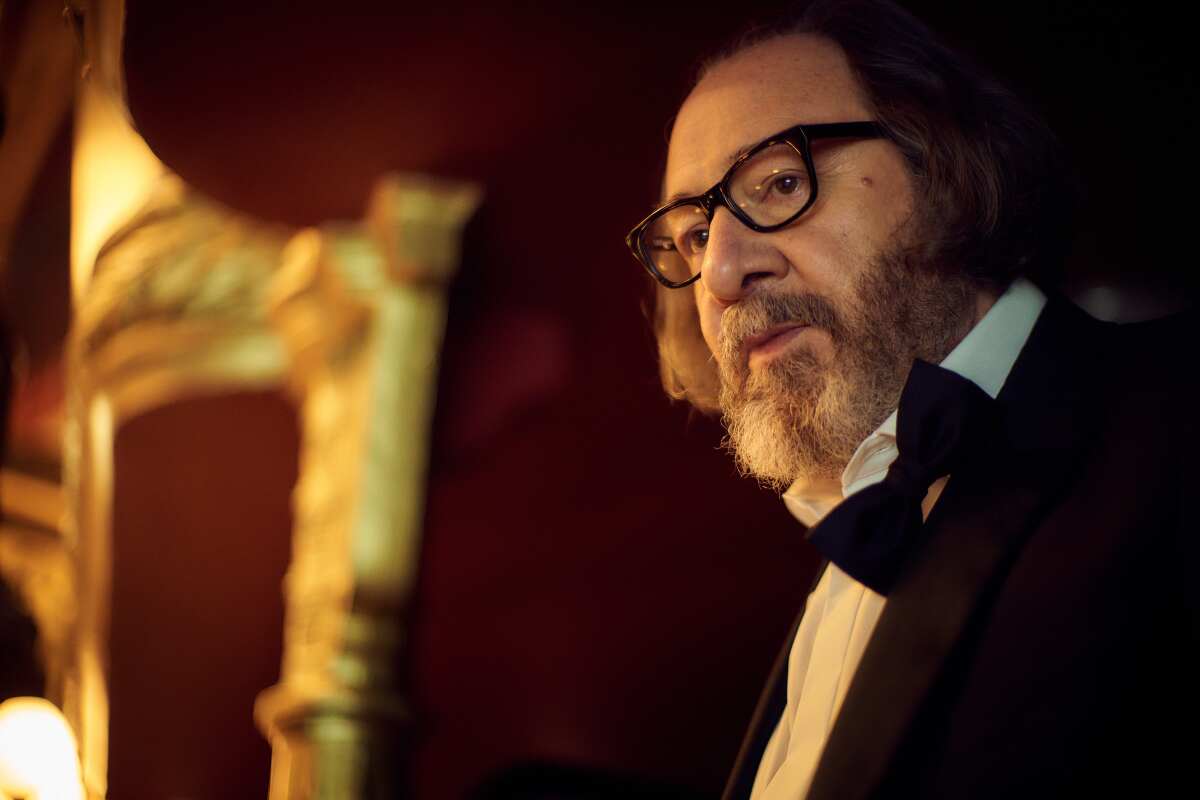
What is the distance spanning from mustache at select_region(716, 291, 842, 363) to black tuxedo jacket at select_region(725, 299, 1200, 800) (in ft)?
0.73

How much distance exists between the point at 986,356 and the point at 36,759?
1270 millimetres

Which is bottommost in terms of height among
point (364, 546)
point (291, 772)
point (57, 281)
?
point (291, 772)

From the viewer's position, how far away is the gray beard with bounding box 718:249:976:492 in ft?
3.18

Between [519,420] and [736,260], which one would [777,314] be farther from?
[519,420]

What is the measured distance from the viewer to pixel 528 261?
163cm

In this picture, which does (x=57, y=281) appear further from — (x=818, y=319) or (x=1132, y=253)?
(x=1132, y=253)

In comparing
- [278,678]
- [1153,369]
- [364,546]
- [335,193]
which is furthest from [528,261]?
[1153,369]

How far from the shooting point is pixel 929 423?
0.81 metres

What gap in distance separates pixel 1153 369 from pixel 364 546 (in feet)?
3.98

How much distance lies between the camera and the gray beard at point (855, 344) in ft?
3.18

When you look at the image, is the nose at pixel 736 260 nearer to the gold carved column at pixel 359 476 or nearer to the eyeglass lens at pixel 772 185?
the eyeglass lens at pixel 772 185

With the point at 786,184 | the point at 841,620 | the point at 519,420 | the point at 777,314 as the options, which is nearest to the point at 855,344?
the point at 777,314

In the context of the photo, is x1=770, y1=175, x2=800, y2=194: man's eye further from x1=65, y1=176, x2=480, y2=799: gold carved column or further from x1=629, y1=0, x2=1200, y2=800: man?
x1=65, y1=176, x2=480, y2=799: gold carved column

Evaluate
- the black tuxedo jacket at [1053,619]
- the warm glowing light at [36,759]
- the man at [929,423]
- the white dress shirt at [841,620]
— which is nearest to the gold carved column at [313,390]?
the warm glowing light at [36,759]
